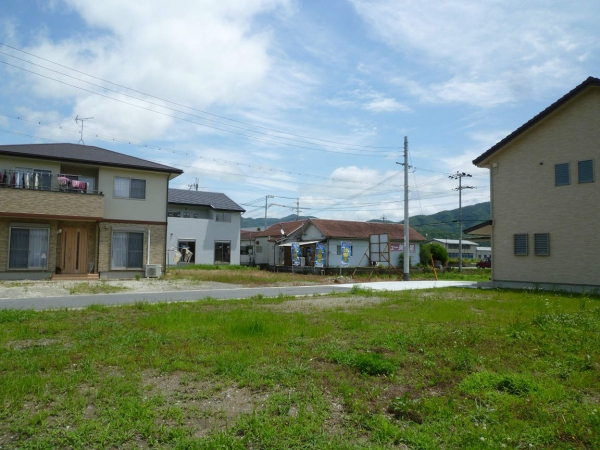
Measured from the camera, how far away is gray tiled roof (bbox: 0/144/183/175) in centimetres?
1953

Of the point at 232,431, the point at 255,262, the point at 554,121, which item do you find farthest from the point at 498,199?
the point at 255,262

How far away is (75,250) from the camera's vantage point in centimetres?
2059

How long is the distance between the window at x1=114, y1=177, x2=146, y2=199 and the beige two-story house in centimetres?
5

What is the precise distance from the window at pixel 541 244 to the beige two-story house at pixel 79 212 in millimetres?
16680

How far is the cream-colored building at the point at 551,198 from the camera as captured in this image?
15898mm

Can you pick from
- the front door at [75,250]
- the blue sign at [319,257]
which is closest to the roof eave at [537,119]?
the blue sign at [319,257]

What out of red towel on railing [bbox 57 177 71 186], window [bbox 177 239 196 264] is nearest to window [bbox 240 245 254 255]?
window [bbox 177 239 196 264]

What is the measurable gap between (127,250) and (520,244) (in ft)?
58.3

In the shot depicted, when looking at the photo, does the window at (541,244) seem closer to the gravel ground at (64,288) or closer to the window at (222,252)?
the gravel ground at (64,288)

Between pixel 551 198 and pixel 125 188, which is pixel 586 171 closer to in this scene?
pixel 551 198

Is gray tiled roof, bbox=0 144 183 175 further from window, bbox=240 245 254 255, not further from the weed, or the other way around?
window, bbox=240 245 254 255

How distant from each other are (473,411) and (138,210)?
66.6 feet

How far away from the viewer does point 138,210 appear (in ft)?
71.6

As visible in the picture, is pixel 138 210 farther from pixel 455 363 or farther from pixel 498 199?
pixel 455 363
